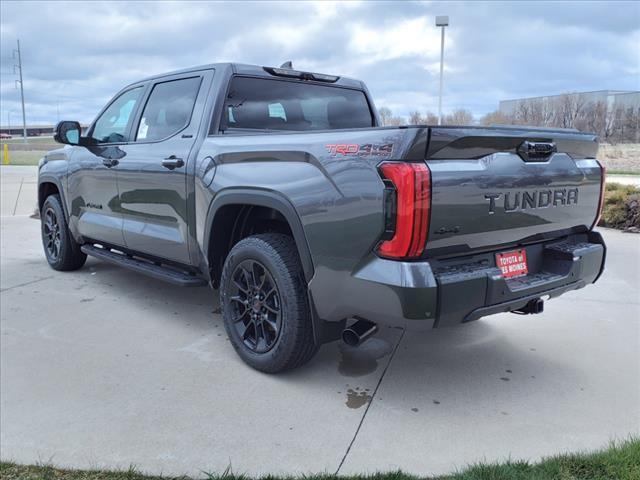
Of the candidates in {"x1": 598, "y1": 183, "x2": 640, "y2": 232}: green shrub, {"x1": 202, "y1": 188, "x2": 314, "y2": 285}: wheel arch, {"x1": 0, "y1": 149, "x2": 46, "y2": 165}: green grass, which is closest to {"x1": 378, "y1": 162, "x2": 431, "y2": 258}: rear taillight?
{"x1": 202, "y1": 188, "x2": 314, "y2": 285}: wheel arch

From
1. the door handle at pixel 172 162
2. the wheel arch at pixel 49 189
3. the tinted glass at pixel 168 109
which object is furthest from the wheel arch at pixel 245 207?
the wheel arch at pixel 49 189

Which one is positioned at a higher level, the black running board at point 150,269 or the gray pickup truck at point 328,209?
the gray pickup truck at point 328,209

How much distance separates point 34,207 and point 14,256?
528 cm

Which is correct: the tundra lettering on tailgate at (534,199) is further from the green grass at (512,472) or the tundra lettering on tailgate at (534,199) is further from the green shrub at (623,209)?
the green shrub at (623,209)

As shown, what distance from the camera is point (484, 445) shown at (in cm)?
273

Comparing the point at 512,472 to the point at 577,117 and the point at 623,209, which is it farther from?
the point at 577,117

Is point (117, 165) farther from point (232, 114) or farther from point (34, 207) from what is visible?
point (34, 207)

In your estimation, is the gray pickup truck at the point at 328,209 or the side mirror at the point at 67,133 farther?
the side mirror at the point at 67,133

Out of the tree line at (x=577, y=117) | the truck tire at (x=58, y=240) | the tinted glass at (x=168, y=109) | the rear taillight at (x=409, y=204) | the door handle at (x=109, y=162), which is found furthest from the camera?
the tree line at (x=577, y=117)

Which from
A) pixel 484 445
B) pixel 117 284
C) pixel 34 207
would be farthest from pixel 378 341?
pixel 34 207

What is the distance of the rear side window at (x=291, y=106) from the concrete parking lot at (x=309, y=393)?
1676 millimetres

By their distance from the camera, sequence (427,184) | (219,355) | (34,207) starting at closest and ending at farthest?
(427,184) < (219,355) < (34,207)

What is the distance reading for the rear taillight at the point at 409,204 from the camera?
2.56 meters

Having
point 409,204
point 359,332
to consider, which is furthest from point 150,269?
point 409,204
